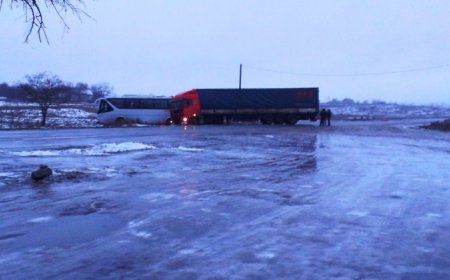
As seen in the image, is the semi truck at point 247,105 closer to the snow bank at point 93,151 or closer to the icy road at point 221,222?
the snow bank at point 93,151

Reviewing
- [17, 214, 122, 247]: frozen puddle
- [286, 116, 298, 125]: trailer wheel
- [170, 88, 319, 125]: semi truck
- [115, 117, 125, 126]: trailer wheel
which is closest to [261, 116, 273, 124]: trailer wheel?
[170, 88, 319, 125]: semi truck

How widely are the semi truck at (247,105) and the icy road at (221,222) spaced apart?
121ft

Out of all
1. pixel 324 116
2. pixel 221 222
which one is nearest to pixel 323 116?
pixel 324 116

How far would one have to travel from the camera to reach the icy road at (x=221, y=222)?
221 inches

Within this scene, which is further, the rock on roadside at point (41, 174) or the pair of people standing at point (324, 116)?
the pair of people standing at point (324, 116)

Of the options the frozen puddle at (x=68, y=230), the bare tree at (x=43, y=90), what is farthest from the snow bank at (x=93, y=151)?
the bare tree at (x=43, y=90)

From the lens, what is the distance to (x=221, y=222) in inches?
307

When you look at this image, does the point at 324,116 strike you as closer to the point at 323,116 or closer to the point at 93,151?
the point at 323,116

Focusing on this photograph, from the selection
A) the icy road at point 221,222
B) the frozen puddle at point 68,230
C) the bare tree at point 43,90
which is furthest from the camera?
the bare tree at point 43,90

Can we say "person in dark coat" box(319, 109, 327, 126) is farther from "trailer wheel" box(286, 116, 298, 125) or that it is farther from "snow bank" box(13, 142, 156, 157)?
"snow bank" box(13, 142, 156, 157)

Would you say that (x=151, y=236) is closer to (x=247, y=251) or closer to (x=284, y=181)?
(x=247, y=251)

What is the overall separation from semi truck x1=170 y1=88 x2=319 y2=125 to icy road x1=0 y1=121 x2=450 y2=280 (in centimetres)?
3682

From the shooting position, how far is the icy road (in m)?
5.61

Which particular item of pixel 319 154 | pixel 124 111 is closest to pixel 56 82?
pixel 124 111
